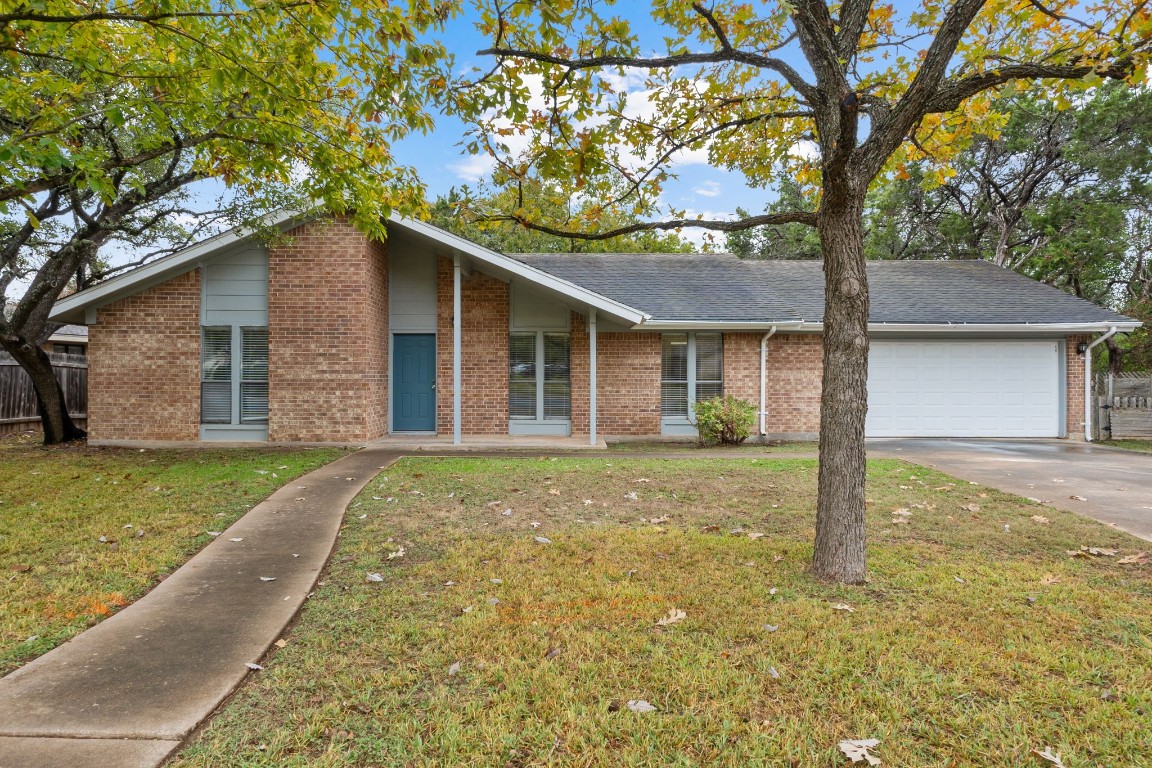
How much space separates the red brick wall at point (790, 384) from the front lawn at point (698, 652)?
6999 mm

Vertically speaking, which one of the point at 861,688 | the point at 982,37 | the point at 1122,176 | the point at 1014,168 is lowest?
the point at 861,688

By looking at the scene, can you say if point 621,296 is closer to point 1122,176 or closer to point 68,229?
point 68,229

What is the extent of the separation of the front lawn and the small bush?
5.91m

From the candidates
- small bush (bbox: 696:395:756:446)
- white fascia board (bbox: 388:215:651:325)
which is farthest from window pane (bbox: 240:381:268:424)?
small bush (bbox: 696:395:756:446)

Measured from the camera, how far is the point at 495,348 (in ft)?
39.3

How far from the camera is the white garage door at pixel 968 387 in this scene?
12.7 metres

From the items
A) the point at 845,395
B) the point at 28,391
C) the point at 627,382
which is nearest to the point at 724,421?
the point at 627,382

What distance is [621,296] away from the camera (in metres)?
13.1

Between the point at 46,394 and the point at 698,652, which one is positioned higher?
the point at 46,394

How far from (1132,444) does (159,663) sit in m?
17.0

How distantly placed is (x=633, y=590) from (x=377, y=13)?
502 cm

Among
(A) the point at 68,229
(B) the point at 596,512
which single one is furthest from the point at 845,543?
(A) the point at 68,229

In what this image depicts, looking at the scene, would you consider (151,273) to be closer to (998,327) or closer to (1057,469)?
(1057,469)

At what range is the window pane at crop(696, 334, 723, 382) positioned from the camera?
489 inches
